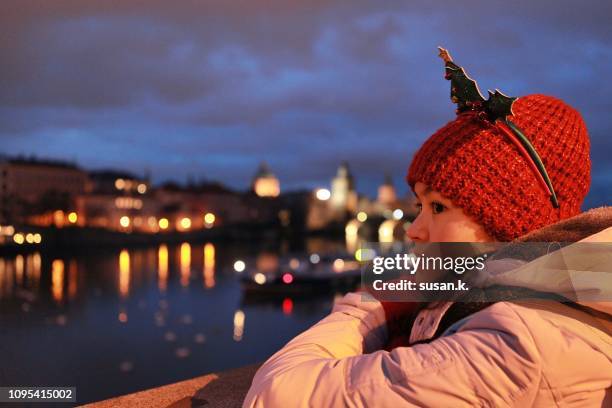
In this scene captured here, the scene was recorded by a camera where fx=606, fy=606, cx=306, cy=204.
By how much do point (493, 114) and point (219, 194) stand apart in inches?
2058

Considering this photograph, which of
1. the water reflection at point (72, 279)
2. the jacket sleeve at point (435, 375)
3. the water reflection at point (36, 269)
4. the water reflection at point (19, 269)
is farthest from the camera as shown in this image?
the water reflection at point (19, 269)

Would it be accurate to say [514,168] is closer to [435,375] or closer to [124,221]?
[435,375]

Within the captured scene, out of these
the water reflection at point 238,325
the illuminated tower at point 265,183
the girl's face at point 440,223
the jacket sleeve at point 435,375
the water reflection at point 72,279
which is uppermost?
the illuminated tower at point 265,183

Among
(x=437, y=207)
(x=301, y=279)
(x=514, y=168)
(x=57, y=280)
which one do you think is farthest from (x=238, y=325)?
(x=514, y=168)

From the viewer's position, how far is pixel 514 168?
0.88 meters

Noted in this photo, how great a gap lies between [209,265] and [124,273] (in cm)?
454

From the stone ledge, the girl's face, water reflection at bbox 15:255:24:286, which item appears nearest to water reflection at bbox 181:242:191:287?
water reflection at bbox 15:255:24:286

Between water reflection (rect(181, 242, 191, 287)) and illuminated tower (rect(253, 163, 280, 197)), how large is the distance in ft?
88.9

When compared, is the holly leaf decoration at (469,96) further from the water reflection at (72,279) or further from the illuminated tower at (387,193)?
the illuminated tower at (387,193)

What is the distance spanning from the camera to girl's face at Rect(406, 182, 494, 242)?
964 millimetres

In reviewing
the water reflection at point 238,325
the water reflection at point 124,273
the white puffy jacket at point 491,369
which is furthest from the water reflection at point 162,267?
the white puffy jacket at point 491,369

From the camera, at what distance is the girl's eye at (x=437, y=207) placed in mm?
994

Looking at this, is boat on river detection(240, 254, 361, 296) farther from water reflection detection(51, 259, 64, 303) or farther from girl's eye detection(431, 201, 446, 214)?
girl's eye detection(431, 201, 446, 214)

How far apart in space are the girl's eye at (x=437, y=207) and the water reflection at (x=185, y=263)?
2082cm
